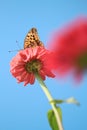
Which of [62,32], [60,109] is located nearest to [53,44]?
[62,32]

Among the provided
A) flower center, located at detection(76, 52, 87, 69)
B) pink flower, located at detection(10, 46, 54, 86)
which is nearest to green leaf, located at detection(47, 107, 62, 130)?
pink flower, located at detection(10, 46, 54, 86)

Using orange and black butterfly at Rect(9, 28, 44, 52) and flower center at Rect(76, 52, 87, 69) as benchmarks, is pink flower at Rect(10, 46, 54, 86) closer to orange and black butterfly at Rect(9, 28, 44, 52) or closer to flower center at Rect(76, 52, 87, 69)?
orange and black butterfly at Rect(9, 28, 44, 52)

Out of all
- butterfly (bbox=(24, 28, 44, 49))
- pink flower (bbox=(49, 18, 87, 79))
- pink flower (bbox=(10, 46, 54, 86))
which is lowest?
pink flower (bbox=(49, 18, 87, 79))

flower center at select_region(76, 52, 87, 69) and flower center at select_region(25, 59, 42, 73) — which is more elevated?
flower center at select_region(25, 59, 42, 73)

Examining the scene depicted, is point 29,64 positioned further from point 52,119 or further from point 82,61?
point 82,61

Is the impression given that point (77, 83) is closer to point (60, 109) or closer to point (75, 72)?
point (75, 72)

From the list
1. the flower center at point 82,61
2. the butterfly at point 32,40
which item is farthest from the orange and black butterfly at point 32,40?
the flower center at point 82,61
